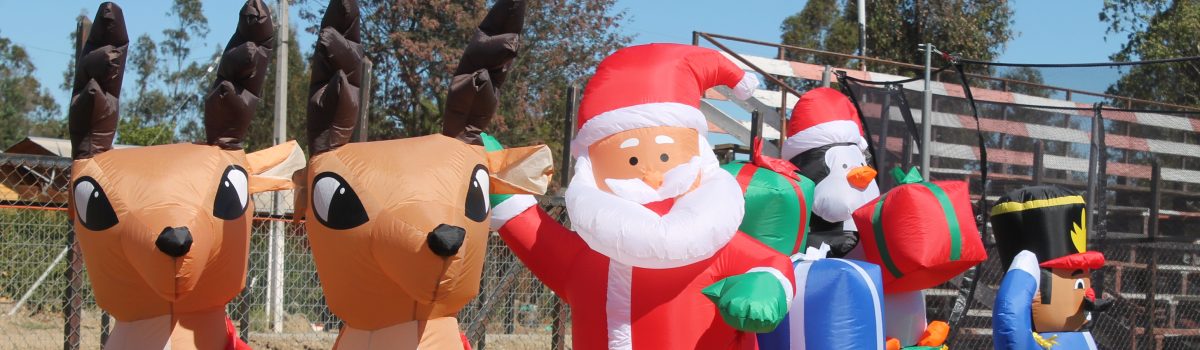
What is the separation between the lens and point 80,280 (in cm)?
504

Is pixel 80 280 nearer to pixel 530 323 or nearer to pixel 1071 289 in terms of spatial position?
pixel 530 323

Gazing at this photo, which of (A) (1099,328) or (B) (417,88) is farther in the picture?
(B) (417,88)

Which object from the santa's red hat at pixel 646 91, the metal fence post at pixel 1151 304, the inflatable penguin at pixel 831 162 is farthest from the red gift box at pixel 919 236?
the metal fence post at pixel 1151 304

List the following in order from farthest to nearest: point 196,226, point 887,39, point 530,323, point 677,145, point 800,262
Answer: point 887,39 → point 530,323 → point 800,262 → point 677,145 → point 196,226

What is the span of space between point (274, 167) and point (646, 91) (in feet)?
4.77

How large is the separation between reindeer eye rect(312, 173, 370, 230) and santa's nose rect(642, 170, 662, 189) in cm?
123

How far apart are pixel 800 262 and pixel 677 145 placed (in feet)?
3.27

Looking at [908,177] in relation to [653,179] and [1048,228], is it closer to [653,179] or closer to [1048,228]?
[1048,228]

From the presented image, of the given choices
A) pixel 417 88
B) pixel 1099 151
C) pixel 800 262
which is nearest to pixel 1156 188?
pixel 1099 151

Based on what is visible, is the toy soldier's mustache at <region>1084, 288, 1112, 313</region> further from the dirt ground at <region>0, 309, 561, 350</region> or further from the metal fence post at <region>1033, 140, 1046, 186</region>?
the dirt ground at <region>0, 309, 561, 350</region>

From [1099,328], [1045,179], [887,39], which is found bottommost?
[1099,328]

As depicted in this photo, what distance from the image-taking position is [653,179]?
15.4 feet

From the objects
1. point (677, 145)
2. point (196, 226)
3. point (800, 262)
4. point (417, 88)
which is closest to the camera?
point (196, 226)

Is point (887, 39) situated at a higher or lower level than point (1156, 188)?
higher
